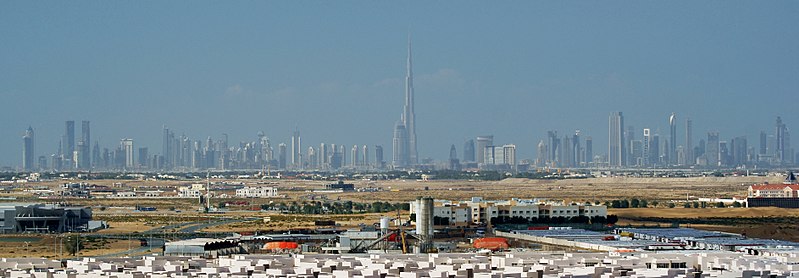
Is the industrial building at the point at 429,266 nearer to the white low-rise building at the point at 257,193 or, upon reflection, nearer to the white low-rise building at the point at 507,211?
the white low-rise building at the point at 507,211

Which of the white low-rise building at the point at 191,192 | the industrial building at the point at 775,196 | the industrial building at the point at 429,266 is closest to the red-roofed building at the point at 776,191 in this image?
the industrial building at the point at 775,196

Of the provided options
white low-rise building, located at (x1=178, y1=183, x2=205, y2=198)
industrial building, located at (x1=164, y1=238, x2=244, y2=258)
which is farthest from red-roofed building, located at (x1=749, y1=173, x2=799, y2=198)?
industrial building, located at (x1=164, y1=238, x2=244, y2=258)

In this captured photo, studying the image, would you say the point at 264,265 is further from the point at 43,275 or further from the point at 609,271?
the point at 609,271

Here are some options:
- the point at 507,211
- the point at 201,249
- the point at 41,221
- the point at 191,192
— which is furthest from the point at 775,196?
the point at 201,249

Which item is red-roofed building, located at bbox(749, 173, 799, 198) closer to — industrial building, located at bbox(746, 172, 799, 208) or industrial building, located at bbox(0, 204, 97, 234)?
industrial building, located at bbox(746, 172, 799, 208)

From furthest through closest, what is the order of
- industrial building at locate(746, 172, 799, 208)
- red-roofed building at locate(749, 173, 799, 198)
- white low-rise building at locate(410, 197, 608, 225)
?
1. red-roofed building at locate(749, 173, 799, 198)
2. industrial building at locate(746, 172, 799, 208)
3. white low-rise building at locate(410, 197, 608, 225)

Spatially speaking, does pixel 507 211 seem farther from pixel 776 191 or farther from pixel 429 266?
pixel 429 266

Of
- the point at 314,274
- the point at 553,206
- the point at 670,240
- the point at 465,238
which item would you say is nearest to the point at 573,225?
the point at 553,206

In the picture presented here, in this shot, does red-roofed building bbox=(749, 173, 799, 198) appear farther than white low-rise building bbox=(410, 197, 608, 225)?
Yes
